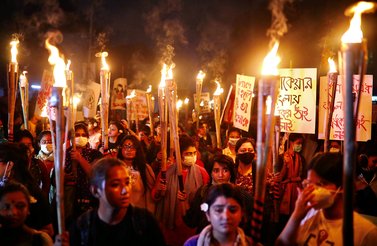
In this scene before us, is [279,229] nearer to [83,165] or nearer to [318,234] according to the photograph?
[83,165]

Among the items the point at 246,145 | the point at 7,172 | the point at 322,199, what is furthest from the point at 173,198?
the point at 322,199

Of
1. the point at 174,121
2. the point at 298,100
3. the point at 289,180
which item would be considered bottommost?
the point at 289,180

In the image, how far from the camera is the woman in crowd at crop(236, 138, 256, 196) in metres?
5.82

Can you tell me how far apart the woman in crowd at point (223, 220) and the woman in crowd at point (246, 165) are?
249 centimetres

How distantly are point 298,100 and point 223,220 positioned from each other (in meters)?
4.15

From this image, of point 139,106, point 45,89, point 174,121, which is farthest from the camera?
point 139,106

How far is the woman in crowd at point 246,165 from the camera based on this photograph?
582 centimetres

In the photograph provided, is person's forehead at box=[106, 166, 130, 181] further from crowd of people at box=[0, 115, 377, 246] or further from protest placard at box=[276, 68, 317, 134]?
protest placard at box=[276, 68, 317, 134]

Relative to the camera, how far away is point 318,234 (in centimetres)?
293

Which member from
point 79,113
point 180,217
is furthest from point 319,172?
point 79,113

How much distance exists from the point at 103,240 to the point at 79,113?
35.1ft

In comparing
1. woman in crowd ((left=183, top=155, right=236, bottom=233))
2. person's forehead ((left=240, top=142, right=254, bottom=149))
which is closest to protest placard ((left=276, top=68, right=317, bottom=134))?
person's forehead ((left=240, top=142, right=254, bottom=149))

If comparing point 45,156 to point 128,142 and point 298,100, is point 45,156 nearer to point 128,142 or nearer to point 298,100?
point 128,142

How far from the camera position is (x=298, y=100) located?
22.4ft
